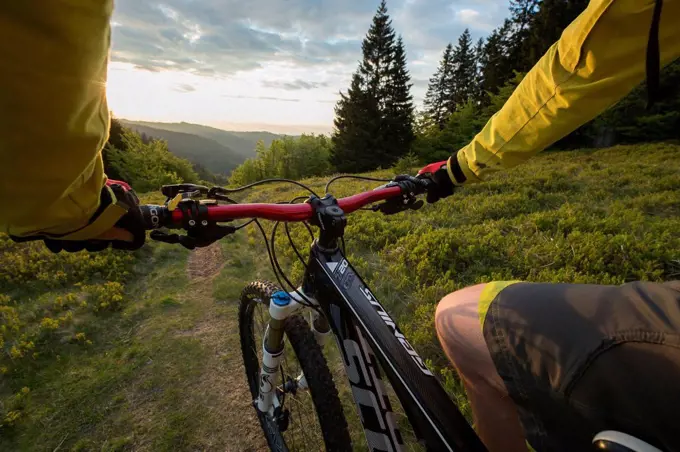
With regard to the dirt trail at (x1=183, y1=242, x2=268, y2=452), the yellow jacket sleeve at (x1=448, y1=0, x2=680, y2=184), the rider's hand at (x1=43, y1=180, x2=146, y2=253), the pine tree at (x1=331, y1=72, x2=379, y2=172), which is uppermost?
the pine tree at (x1=331, y1=72, x2=379, y2=172)

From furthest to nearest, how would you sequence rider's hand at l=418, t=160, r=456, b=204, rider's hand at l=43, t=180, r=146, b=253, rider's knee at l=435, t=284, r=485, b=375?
1. rider's hand at l=418, t=160, r=456, b=204
2. rider's knee at l=435, t=284, r=485, b=375
3. rider's hand at l=43, t=180, r=146, b=253

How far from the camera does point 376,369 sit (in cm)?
164

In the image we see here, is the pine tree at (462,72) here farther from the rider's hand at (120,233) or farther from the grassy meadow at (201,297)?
the rider's hand at (120,233)

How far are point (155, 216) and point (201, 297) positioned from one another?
4427 mm

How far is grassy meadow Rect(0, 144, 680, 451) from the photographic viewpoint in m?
3.14

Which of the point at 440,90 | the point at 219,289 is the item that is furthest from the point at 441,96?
the point at 219,289

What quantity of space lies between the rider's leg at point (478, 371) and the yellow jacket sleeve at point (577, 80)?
85cm

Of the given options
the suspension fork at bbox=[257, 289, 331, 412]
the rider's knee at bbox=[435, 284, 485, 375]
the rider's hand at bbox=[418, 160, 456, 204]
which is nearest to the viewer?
the rider's knee at bbox=[435, 284, 485, 375]

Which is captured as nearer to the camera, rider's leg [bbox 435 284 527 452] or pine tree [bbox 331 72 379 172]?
rider's leg [bbox 435 284 527 452]

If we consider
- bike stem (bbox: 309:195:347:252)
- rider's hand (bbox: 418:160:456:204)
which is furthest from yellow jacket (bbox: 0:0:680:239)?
bike stem (bbox: 309:195:347:252)

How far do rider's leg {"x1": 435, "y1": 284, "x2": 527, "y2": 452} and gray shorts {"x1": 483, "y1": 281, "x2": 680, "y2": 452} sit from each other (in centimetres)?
10

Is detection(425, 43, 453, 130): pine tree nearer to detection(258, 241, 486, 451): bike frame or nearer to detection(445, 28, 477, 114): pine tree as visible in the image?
detection(445, 28, 477, 114): pine tree

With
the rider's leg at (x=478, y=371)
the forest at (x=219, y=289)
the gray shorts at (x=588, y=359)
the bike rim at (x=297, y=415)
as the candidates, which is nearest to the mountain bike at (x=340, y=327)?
the rider's leg at (x=478, y=371)

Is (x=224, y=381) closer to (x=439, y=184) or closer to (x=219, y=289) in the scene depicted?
(x=219, y=289)
